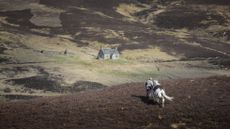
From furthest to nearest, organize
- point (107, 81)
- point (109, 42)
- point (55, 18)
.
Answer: point (55, 18) < point (109, 42) < point (107, 81)

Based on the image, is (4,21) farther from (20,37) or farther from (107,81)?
(107,81)

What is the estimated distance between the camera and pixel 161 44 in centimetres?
15125

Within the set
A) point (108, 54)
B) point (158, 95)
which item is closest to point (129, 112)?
point (158, 95)

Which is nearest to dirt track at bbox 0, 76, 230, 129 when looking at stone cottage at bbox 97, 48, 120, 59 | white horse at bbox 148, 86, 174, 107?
white horse at bbox 148, 86, 174, 107

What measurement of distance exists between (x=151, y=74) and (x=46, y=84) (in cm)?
2978

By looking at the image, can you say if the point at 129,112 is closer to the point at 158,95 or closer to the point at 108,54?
the point at 158,95

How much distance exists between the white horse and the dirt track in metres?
0.46

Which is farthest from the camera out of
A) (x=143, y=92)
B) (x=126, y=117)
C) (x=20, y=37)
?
(x=20, y=37)

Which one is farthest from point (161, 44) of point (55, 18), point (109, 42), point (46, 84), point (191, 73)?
point (46, 84)

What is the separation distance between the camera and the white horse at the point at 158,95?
24.5m

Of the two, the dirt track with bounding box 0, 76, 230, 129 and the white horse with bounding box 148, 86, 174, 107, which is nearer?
the dirt track with bounding box 0, 76, 230, 129

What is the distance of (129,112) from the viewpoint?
2406 centimetres

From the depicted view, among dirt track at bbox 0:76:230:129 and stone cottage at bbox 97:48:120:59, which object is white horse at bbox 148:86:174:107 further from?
stone cottage at bbox 97:48:120:59

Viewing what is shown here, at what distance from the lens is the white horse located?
2450 cm
